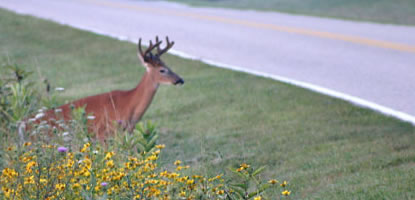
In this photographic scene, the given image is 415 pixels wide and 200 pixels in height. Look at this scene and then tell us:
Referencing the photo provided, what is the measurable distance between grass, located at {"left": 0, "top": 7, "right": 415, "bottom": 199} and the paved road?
3.05 ft

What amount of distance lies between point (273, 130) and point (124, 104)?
5.56 feet

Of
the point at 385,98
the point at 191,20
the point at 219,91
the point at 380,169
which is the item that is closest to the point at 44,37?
the point at 191,20

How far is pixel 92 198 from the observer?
17.2 feet

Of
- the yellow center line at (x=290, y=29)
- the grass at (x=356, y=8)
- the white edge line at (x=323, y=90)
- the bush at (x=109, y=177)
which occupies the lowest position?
the grass at (x=356, y=8)

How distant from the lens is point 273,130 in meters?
9.11

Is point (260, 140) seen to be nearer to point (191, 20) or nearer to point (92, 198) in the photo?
point (92, 198)

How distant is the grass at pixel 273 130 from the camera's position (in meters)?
6.93

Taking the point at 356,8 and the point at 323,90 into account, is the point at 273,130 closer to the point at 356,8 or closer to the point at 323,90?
the point at 323,90

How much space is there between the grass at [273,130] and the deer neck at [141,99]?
1.81ft

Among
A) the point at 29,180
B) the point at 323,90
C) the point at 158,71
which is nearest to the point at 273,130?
the point at 158,71

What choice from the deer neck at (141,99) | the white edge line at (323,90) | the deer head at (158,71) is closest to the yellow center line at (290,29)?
the white edge line at (323,90)

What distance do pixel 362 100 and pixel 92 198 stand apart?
572 centimetres

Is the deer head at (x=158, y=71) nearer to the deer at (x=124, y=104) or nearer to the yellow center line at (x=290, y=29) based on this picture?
the deer at (x=124, y=104)

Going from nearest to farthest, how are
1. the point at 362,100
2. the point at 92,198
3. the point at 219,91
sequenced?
the point at 92,198, the point at 362,100, the point at 219,91
